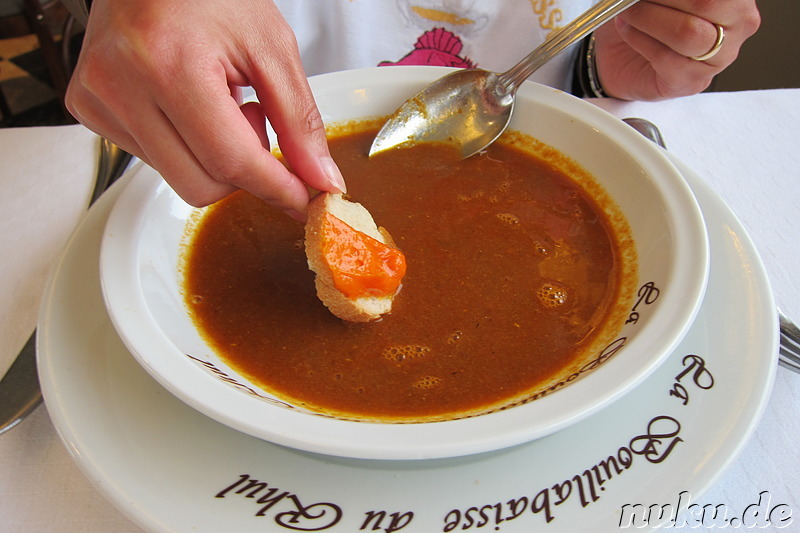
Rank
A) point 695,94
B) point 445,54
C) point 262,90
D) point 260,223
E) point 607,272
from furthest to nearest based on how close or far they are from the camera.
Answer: point 445,54
point 695,94
point 260,223
point 607,272
point 262,90

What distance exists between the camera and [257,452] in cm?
104

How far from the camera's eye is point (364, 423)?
3.05 feet

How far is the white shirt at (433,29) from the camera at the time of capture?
2.25 metres

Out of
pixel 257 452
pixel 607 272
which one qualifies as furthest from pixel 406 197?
pixel 257 452

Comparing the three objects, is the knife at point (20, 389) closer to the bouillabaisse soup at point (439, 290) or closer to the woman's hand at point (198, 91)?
the bouillabaisse soup at point (439, 290)

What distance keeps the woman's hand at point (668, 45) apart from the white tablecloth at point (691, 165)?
96mm

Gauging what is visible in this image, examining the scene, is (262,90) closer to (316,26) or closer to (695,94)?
(316,26)

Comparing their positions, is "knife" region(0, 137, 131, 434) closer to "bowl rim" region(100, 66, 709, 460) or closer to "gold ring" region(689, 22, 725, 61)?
"bowl rim" region(100, 66, 709, 460)

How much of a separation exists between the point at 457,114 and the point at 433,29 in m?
0.70

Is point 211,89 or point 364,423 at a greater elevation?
point 211,89

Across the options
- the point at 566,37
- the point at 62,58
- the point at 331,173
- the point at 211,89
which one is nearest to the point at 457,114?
the point at 566,37

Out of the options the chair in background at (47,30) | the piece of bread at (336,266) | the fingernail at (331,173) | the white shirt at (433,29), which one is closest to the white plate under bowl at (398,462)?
the piece of bread at (336,266)

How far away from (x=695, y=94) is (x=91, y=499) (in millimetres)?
1976

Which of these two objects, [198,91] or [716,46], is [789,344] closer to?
[716,46]
